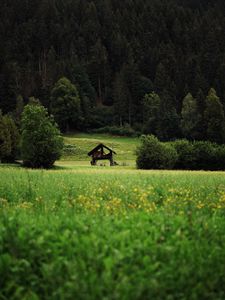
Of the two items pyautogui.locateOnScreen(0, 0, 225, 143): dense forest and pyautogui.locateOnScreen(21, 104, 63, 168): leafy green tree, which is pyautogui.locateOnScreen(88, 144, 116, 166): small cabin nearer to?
pyautogui.locateOnScreen(21, 104, 63, 168): leafy green tree

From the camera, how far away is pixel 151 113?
10744 cm

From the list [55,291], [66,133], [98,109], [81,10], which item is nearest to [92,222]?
[55,291]

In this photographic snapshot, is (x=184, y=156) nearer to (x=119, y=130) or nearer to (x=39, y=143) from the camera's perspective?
(x=39, y=143)

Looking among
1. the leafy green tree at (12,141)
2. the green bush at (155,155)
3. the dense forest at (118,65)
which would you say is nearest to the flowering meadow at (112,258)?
the green bush at (155,155)

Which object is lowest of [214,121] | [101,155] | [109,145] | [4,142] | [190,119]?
[101,155]

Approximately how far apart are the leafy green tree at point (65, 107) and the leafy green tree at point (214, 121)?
3168 centimetres

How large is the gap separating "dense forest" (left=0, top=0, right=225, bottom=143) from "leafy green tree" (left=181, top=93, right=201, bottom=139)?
0.76ft

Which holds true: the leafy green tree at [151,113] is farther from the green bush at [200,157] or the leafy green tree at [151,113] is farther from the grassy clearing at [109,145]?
the green bush at [200,157]

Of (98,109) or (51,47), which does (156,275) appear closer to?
(98,109)

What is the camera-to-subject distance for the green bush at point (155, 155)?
56.4m

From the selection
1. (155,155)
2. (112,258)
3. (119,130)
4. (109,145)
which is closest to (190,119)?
(119,130)

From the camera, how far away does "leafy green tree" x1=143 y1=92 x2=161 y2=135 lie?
103 m

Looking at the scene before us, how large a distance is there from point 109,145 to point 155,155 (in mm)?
31057

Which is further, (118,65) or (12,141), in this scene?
(118,65)
